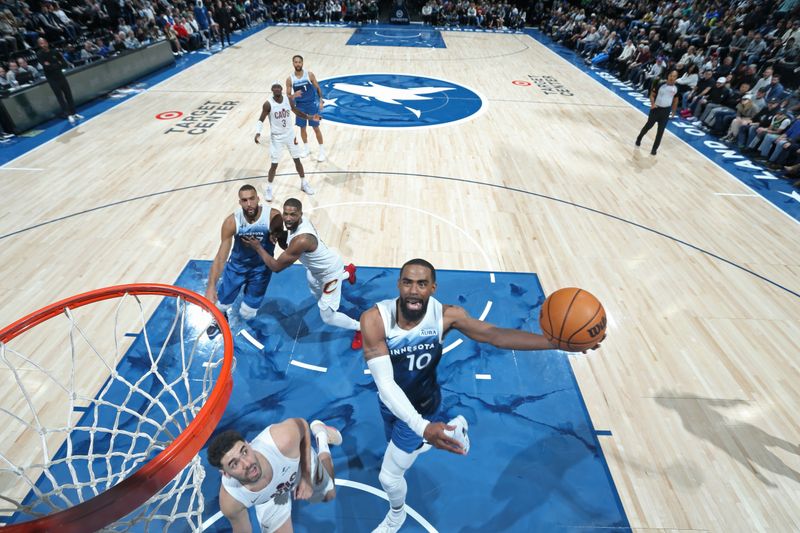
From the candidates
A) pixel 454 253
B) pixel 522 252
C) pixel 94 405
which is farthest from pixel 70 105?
pixel 522 252

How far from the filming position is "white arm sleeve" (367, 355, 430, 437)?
2355 millimetres

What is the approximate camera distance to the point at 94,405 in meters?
3.88

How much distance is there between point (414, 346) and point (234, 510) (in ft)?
4.56

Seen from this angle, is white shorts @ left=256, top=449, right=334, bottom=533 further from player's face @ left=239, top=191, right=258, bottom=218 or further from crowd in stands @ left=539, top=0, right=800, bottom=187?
crowd in stands @ left=539, top=0, right=800, bottom=187

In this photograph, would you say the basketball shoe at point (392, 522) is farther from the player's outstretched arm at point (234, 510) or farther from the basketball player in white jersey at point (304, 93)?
the basketball player in white jersey at point (304, 93)

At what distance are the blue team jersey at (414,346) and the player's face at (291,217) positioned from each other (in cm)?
167

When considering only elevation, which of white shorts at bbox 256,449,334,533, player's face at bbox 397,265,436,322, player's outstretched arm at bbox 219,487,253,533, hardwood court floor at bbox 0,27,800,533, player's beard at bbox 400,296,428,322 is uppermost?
player's face at bbox 397,265,436,322

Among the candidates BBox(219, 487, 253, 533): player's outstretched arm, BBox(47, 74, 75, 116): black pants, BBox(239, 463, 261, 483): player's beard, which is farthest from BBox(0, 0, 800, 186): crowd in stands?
BBox(219, 487, 253, 533): player's outstretched arm

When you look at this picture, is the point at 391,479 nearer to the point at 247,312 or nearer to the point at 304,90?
the point at 247,312

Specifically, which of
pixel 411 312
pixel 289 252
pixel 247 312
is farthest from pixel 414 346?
pixel 247 312

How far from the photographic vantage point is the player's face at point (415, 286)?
246cm

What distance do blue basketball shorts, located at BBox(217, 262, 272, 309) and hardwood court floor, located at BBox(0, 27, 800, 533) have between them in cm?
140

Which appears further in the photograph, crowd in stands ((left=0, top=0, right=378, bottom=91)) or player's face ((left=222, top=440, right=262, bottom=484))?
crowd in stands ((left=0, top=0, right=378, bottom=91))

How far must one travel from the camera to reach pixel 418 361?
2678mm
